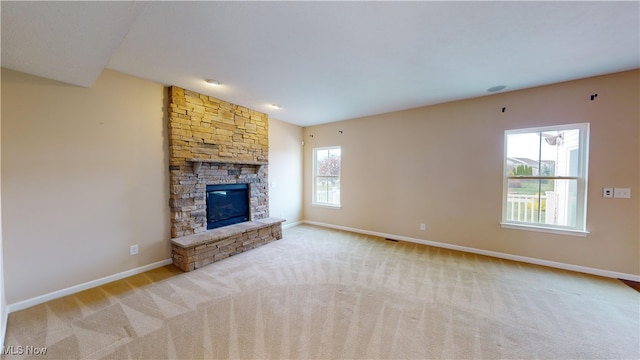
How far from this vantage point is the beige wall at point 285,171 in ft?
16.9

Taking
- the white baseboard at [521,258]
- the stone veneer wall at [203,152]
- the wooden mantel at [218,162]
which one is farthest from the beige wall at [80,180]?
the white baseboard at [521,258]

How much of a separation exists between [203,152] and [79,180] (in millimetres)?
1435

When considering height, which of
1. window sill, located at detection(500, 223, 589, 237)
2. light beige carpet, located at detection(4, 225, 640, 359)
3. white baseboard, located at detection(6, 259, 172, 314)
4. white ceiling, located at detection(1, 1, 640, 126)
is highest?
white ceiling, located at detection(1, 1, 640, 126)

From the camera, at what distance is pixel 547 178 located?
335 cm

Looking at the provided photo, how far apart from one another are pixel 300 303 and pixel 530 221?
3.59m

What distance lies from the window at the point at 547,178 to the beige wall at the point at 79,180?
5.19 m

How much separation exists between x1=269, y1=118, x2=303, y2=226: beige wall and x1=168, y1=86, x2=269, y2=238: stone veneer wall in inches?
20.2

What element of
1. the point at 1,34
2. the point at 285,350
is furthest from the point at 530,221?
the point at 1,34

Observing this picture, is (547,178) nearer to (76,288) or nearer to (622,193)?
(622,193)

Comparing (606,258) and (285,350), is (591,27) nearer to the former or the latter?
(606,258)

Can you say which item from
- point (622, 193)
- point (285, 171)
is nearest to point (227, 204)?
point (285, 171)

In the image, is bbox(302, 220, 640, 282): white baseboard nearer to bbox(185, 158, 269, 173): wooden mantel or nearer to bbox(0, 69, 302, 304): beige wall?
bbox(185, 158, 269, 173): wooden mantel

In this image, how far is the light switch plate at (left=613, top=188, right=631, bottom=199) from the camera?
2856 millimetres

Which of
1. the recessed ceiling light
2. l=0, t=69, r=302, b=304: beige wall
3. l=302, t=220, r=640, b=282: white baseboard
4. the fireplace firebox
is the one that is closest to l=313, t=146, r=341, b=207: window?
l=302, t=220, r=640, b=282: white baseboard
